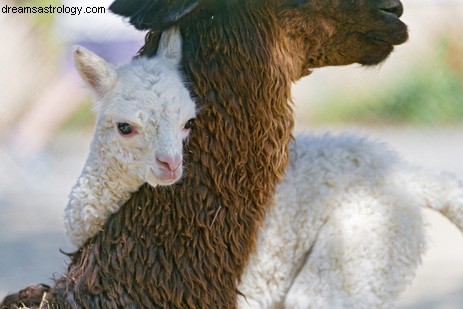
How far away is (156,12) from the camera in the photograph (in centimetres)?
243

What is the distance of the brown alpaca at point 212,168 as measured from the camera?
8.07ft

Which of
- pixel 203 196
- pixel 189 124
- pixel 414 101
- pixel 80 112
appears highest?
pixel 189 124

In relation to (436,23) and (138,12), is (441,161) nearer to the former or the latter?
(436,23)

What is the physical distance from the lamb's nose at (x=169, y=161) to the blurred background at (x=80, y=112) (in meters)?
3.01

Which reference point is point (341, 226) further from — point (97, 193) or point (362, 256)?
point (97, 193)

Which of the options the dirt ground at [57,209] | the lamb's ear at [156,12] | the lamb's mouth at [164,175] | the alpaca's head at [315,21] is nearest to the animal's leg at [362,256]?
the alpaca's head at [315,21]

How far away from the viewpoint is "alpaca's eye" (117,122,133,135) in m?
2.30

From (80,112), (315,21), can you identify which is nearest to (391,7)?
(315,21)

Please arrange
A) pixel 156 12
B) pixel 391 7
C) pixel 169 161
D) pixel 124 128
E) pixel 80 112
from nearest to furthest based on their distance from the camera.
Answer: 1. pixel 169 161
2. pixel 124 128
3. pixel 156 12
4. pixel 391 7
5. pixel 80 112

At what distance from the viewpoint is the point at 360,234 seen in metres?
2.93

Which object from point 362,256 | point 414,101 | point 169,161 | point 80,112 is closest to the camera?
point 169,161

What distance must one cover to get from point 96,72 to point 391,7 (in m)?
0.91

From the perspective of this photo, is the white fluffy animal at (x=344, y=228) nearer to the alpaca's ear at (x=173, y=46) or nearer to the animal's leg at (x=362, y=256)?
the animal's leg at (x=362, y=256)

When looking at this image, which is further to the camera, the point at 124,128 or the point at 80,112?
the point at 80,112
